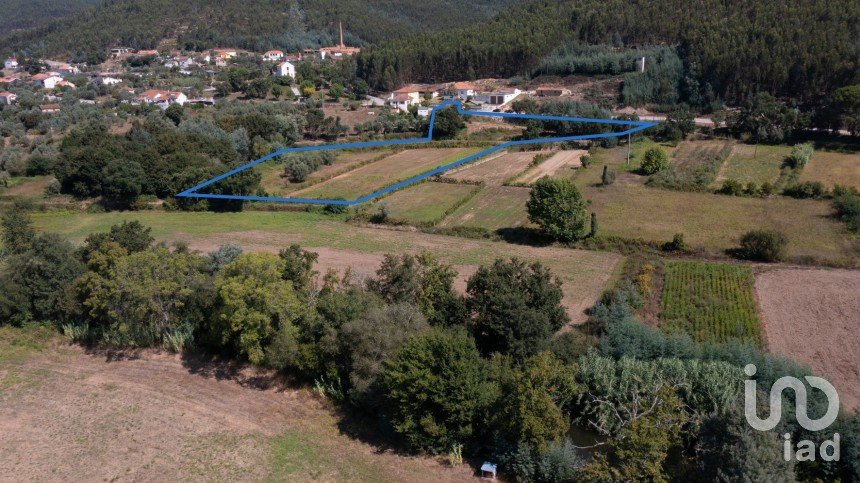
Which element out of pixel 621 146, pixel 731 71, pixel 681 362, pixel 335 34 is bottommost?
pixel 681 362

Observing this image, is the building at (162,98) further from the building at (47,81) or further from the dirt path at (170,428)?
the dirt path at (170,428)

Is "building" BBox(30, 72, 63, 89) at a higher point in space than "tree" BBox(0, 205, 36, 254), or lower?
higher

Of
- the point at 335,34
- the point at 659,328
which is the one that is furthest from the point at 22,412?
the point at 335,34

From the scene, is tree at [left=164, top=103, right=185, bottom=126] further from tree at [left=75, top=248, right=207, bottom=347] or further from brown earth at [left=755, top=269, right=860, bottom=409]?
brown earth at [left=755, top=269, right=860, bottom=409]

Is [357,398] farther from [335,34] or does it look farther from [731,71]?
[335,34]

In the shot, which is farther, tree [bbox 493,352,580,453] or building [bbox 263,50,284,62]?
building [bbox 263,50,284,62]

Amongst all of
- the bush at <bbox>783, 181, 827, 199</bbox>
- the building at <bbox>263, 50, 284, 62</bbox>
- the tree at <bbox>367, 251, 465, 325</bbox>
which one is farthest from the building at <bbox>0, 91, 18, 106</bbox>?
the bush at <bbox>783, 181, 827, 199</bbox>
